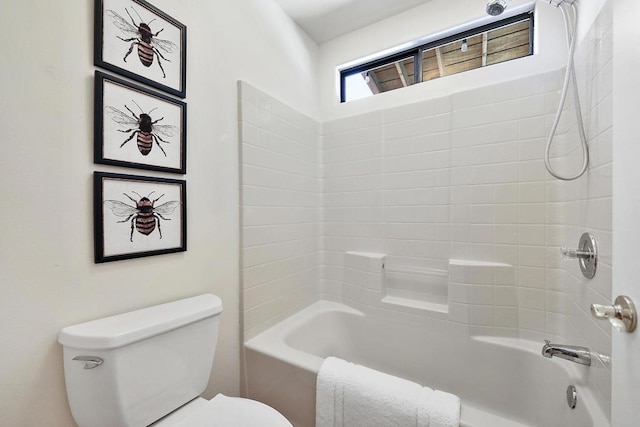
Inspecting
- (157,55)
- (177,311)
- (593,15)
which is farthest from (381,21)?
(177,311)

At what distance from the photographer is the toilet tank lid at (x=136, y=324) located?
2.68 ft

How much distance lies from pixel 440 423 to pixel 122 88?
1675 millimetres

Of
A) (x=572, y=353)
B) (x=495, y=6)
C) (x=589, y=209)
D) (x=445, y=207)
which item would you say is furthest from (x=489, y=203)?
(x=495, y=6)

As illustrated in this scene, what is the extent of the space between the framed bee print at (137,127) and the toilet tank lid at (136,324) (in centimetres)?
57

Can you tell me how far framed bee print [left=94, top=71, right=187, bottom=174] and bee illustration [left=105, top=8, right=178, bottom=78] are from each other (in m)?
0.12

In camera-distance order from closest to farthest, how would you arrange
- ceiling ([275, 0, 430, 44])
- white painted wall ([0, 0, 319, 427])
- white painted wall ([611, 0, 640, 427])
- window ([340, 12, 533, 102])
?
white painted wall ([611, 0, 640, 427]), white painted wall ([0, 0, 319, 427]), window ([340, 12, 533, 102]), ceiling ([275, 0, 430, 44])

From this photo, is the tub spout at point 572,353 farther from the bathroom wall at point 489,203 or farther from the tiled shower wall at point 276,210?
the tiled shower wall at point 276,210

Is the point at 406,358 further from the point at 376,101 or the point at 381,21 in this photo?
the point at 381,21

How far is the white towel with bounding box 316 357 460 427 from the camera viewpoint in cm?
94

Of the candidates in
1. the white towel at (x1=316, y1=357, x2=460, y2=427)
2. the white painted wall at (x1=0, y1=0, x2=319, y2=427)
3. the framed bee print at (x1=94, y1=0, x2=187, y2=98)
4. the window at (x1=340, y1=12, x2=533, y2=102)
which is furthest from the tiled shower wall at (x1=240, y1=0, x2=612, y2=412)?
the white towel at (x1=316, y1=357, x2=460, y2=427)

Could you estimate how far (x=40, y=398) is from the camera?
83 cm

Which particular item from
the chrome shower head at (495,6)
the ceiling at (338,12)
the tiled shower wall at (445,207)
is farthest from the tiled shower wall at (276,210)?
Result: the chrome shower head at (495,6)

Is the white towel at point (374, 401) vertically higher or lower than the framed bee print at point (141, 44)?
lower

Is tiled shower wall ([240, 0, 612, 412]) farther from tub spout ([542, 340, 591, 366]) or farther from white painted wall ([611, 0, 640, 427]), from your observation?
white painted wall ([611, 0, 640, 427])
